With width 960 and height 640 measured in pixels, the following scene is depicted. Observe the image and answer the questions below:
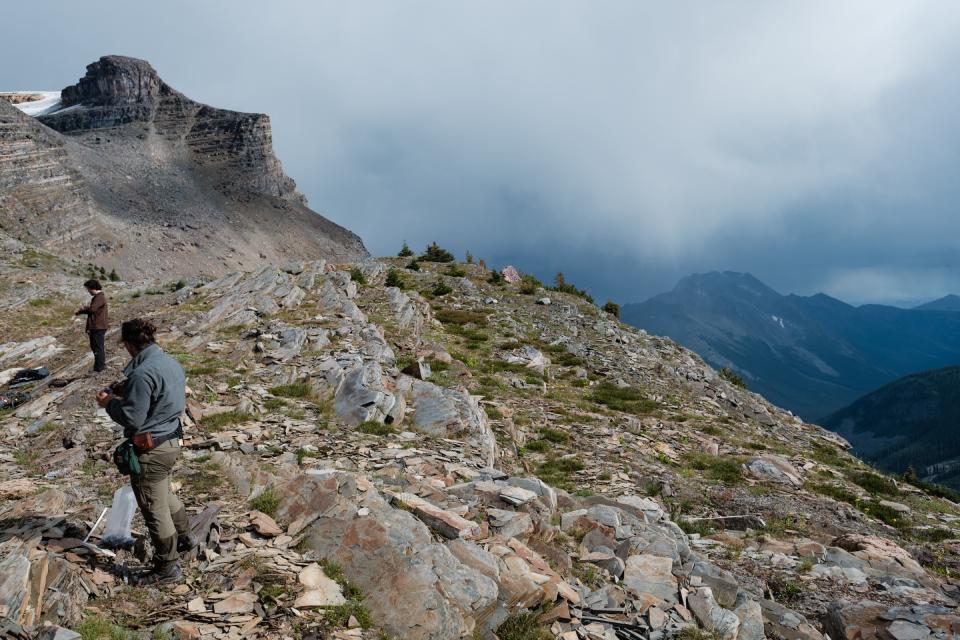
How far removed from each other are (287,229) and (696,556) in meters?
153

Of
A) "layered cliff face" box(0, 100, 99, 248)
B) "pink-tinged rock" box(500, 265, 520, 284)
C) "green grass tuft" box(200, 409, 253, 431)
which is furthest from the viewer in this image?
"layered cliff face" box(0, 100, 99, 248)

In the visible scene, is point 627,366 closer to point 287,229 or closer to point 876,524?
point 876,524

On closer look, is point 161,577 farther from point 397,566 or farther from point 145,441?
point 397,566

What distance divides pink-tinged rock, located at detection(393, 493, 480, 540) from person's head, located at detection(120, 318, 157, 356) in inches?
185

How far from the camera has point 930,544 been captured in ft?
42.9

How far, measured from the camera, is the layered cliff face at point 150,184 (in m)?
94.0

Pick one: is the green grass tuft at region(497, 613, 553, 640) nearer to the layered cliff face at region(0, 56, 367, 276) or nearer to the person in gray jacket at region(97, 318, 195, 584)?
the person in gray jacket at region(97, 318, 195, 584)

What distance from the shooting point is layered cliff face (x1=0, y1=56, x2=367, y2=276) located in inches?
3701

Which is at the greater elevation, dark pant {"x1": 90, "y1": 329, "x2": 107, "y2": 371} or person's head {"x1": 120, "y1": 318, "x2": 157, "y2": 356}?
person's head {"x1": 120, "y1": 318, "x2": 157, "y2": 356}

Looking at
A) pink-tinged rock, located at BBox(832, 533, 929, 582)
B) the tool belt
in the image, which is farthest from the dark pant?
pink-tinged rock, located at BBox(832, 533, 929, 582)

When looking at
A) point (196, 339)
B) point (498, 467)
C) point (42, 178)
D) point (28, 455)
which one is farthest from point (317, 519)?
point (42, 178)

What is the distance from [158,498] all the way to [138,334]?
2.23 meters

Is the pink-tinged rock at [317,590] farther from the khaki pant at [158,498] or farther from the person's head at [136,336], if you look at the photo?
the person's head at [136,336]

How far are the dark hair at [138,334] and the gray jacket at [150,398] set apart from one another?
0.11 m
